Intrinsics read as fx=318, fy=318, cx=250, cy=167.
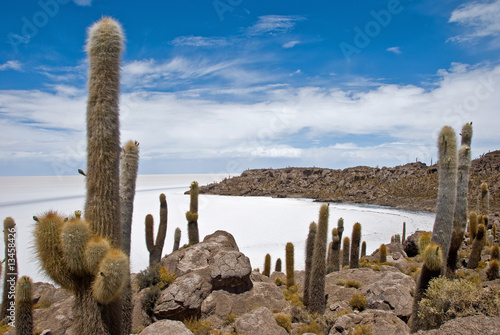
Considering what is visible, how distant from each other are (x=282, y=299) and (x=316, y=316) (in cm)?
168

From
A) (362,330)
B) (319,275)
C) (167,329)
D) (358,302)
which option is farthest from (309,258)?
(167,329)

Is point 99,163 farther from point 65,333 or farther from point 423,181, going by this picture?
point 423,181

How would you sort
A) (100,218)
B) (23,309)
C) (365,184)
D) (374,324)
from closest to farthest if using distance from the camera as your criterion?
(100,218), (23,309), (374,324), (365,184)

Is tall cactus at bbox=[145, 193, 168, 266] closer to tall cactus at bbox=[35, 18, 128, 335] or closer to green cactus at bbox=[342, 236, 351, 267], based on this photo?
green cactus at bbox=[342, 236, 351, 267]

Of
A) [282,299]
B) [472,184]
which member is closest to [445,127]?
[282,299]

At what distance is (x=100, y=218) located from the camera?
4.54 metres

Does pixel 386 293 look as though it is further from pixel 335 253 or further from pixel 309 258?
pixel 335 253

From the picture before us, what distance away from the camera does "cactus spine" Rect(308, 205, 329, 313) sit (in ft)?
35.9

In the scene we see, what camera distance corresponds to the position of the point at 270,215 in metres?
44.0

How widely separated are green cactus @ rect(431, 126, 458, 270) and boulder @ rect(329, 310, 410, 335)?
10.2ft

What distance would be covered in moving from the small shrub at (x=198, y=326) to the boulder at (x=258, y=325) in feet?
3.38

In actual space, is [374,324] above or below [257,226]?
above

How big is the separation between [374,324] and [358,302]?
2.82 m

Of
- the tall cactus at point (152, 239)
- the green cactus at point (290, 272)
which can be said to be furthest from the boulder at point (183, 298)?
the tall cactus at point (152, 239)
